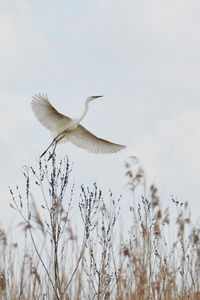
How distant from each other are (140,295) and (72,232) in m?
0.71

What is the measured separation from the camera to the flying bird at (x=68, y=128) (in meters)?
6.46

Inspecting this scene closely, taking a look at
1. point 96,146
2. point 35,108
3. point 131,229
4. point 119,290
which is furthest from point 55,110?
point 119,290

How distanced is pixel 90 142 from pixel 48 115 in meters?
0.71

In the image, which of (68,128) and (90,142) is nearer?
(68,128)

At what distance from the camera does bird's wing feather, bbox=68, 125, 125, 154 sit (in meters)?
6.85

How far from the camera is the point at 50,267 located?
412cm

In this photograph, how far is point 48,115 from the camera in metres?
6.60

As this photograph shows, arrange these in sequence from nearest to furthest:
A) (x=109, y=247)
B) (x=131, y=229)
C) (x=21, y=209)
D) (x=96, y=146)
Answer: (x=21, y=209)
(x=109, y=247)
(x=131, y=229)
(x=96, y=146)

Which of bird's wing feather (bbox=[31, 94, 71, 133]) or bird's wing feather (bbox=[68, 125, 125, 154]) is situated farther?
bird's wing feather (bbox=[68, 125, 125, 154])

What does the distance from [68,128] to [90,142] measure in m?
0.46

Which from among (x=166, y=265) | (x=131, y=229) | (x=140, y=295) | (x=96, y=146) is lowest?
(x=140, y=295)

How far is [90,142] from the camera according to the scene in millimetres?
7020

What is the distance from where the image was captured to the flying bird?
6461mm

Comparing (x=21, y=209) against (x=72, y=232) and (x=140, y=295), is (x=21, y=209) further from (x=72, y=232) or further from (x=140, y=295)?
(x=140, y=295)
